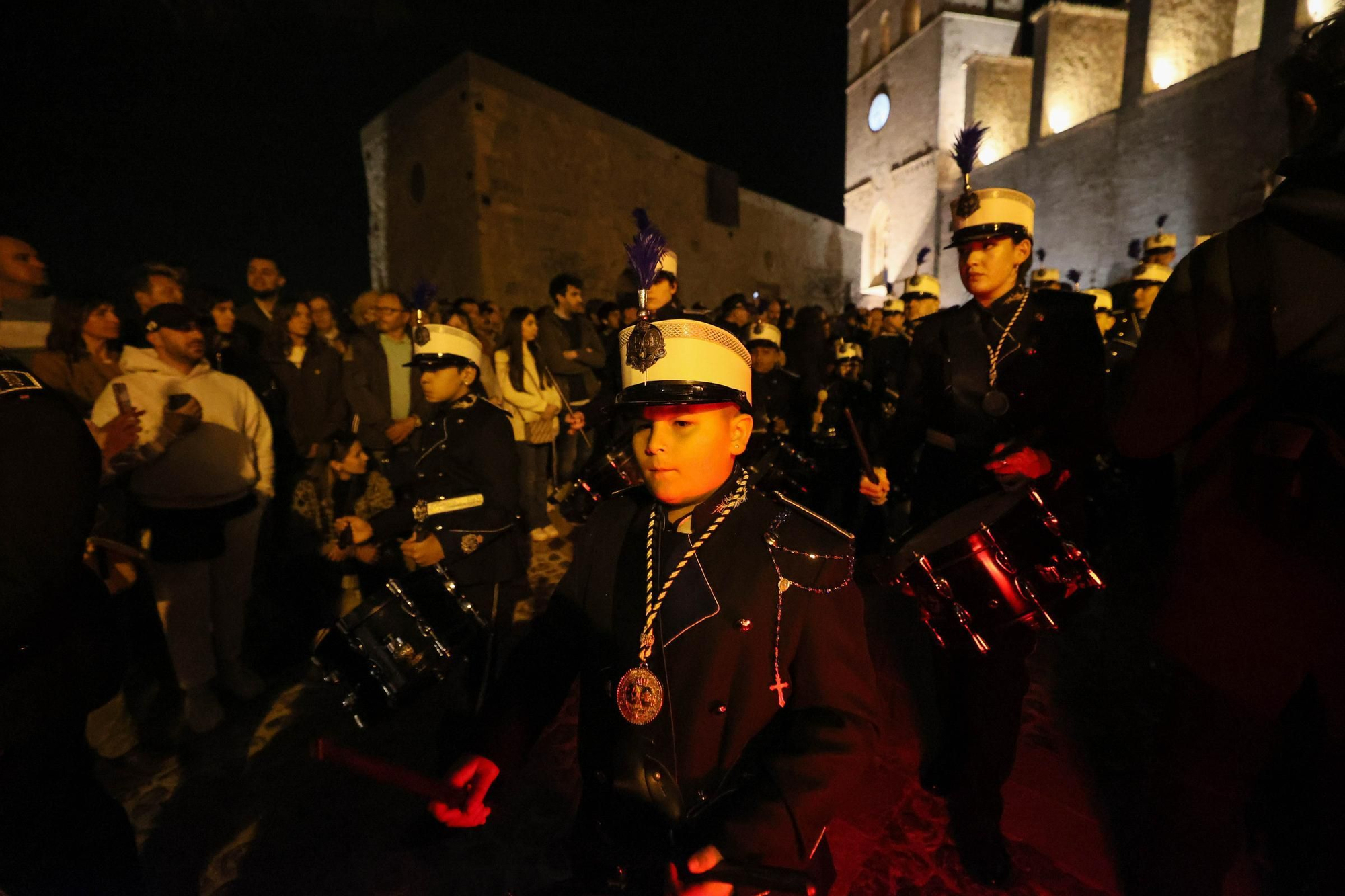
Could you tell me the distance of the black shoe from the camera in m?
2.35

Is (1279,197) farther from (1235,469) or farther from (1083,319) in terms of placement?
(1083,319)

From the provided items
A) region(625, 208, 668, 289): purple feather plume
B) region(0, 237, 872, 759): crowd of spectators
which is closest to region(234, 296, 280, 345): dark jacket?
region(0, 237, 872, 759): crowd of spectators

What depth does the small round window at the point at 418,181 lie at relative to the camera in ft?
49.9

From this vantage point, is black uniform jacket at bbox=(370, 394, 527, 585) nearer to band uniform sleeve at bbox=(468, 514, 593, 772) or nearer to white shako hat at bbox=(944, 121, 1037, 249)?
band uniform sleeve at bbox=(468, 514, 593, 772)

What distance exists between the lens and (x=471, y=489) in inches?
122

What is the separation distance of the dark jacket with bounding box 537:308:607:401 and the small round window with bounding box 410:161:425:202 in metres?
11.3

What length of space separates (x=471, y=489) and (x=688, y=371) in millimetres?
1938

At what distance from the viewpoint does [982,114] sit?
103 feet

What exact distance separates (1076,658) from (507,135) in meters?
14.4

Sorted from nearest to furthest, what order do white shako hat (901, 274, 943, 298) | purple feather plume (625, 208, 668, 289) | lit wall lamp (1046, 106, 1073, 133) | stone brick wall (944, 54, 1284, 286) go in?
purple feather plume (625, 208, 668, 289), white shako hat (901, 274, 943, 298), stone brick wall (944, 54, 1284, 286), lit wall lamp (1046, 106, 1073, 133)

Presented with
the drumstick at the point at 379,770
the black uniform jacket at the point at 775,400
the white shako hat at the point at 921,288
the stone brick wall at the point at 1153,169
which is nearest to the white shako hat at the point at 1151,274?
the white shako hat at the point at 921,288

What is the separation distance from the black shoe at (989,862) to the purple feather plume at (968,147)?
2995 millimetres

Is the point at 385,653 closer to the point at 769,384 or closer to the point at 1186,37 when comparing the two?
the point at 769,384

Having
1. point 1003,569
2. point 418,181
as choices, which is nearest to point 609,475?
point 1003,569
